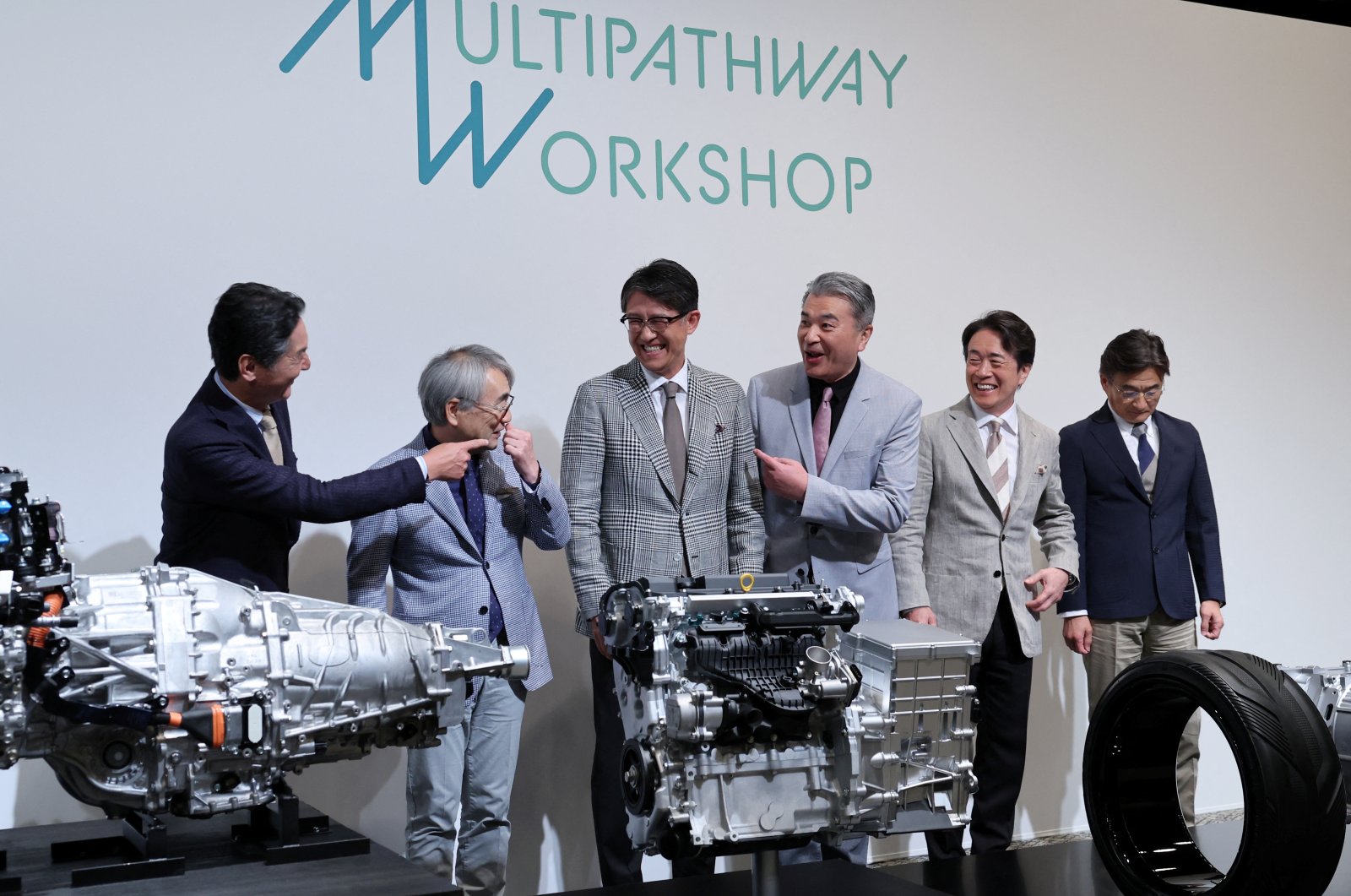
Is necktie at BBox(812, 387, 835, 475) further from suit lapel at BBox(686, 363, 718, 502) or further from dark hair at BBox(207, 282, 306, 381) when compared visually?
dark hair at BBox(207, 282, 306, 381)

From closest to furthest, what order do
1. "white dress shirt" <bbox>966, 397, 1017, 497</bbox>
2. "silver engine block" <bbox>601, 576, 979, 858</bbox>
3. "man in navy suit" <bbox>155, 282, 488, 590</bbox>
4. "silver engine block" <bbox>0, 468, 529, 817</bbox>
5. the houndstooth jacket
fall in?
1. "silver engine block" <bbox>0, 468, 529, 817</bbox>
2. "silver engine block" <bbox>601, 576, 979, 858</bbox>
3. "man in navy suit" <bbox>155, 282, 488, 590</bbox>
4. the houndstooth jacket
5. "white dress shirt" <bbox>966, 397, 1017, 497</bbox>

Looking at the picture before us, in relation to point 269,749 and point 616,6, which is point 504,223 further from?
point 269,749

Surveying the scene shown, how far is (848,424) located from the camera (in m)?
4.32

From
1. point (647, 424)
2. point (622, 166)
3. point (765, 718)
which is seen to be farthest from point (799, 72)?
point (765, 718)

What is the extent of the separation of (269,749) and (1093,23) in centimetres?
505

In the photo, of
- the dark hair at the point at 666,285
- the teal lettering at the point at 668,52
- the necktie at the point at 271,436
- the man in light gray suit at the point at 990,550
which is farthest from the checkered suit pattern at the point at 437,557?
the teal lettering at the point at 668,52

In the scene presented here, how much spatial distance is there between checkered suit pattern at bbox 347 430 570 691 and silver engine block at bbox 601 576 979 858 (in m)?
0.75

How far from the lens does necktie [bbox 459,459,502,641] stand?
3885 mm

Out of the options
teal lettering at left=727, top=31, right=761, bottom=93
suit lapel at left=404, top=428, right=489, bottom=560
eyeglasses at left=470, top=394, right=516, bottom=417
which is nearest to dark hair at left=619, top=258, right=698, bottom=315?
eyeglasses at left=470, top=394, right=516, bottom=417

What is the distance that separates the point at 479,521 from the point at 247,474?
787 mm

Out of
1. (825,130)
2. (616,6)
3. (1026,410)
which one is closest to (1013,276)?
(1026,410)

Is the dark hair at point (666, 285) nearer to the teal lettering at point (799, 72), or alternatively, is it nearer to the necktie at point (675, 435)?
the necktie at point (675, 435)

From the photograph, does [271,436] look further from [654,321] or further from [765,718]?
[765,718]

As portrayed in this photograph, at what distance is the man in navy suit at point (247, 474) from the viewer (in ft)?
11.0
